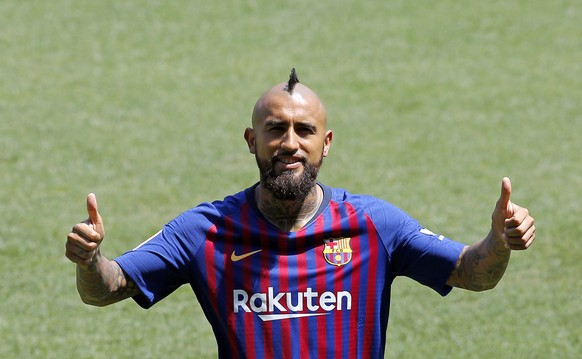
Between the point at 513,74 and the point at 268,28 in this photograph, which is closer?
the point at 513,74

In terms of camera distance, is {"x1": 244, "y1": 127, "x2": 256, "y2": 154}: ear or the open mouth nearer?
the open mouth

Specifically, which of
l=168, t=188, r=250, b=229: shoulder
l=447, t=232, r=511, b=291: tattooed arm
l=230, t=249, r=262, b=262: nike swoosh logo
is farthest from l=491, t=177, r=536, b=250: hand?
l=168, t=188, r=250, b=229: shoulder

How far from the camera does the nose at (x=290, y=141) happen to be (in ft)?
19.1

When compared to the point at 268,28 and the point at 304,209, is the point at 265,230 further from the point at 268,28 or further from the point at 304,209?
the point at 268,28

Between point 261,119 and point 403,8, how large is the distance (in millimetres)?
12943

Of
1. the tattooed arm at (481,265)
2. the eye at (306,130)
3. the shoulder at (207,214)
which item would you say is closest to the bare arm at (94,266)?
the shoulder at (207,214)

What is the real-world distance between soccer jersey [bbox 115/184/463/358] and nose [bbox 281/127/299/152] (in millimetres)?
380

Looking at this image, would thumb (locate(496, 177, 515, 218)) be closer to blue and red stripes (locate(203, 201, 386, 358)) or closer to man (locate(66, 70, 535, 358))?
man (locate(66, 70, 535, 358))

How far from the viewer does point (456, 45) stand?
57.5 ft

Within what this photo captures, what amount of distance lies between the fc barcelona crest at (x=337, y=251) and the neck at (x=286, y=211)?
0.53 feet

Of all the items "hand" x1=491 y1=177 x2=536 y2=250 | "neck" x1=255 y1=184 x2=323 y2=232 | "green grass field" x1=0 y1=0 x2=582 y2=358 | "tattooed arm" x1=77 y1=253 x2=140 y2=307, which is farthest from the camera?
"green grass field" x1=0 y1=0 x2=582 y2=358

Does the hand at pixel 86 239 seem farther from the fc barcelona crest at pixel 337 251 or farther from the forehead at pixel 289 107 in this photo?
the fc barcelona crest at pixel 337 251

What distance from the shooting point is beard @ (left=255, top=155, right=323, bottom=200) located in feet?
19.1

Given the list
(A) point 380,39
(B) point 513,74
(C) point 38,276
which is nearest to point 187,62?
(A) point 380,39
